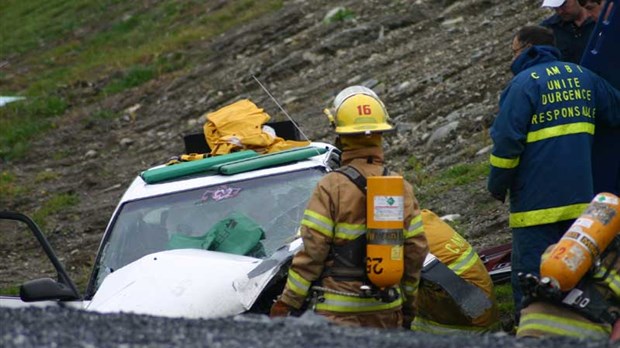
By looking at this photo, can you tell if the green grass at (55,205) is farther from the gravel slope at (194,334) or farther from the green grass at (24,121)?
the gravel slope at (194,334)

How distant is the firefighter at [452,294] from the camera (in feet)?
26.6

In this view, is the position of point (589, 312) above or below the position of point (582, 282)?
below

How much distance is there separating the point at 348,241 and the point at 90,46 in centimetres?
2490

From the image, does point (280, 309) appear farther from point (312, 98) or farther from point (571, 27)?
point (312, 98)

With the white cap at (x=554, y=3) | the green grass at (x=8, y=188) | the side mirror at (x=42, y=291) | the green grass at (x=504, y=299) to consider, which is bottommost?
the green grass at (x=8, y=188)

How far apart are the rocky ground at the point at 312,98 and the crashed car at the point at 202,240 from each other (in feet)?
8.48

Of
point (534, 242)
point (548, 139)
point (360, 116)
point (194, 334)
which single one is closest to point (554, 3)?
point (548, 139)

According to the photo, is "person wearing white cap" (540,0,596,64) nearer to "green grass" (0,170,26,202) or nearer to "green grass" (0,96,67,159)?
"green grass" (0,170,26,202)

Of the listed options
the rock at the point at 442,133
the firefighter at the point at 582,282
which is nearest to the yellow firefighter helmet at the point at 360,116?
the firefighter at the point at 582,282

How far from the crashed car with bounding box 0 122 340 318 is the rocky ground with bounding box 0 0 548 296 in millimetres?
2585

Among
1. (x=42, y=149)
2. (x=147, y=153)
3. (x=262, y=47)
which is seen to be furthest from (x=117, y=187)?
(x=262, y=47)

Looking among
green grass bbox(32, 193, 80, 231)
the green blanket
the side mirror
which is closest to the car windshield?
the green blanket

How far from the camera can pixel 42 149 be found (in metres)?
22.8

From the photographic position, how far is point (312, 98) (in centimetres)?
1981
